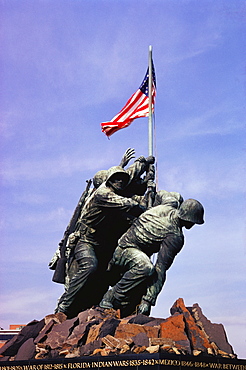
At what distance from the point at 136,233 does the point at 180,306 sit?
5.60ft

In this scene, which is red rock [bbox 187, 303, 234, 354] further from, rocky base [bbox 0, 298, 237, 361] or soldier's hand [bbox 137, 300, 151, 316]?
soldier's hand [bbox 137, 300, 151, 316]

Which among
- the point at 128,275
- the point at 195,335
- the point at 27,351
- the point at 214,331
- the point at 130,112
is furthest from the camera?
the point at 130,112

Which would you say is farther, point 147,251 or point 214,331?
point 147,251

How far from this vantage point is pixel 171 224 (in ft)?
41.2

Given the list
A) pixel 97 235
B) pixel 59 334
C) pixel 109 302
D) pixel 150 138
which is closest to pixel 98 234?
pixel 97 235

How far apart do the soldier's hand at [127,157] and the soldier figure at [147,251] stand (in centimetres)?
177

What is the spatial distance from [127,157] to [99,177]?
0.81 m

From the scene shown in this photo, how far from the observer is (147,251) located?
12.8 m

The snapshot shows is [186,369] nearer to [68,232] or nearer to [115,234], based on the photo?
[115,234]

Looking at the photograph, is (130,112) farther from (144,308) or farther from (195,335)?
(195,335)

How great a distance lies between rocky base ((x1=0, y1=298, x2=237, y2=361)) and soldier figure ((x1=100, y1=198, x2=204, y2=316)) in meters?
0.46

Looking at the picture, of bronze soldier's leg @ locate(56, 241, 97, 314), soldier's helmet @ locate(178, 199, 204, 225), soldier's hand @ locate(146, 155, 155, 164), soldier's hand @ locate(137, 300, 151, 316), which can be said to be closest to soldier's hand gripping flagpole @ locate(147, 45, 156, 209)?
soldier's hand @ locate(146, 155, 155, 164)

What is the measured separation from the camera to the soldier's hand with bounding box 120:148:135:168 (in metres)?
14.3

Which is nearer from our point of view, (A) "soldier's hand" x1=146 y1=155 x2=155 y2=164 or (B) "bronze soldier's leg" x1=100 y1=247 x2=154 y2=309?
(B) "bronze soldier's leg" x1=100 y1=247 x2=154 y2=309
